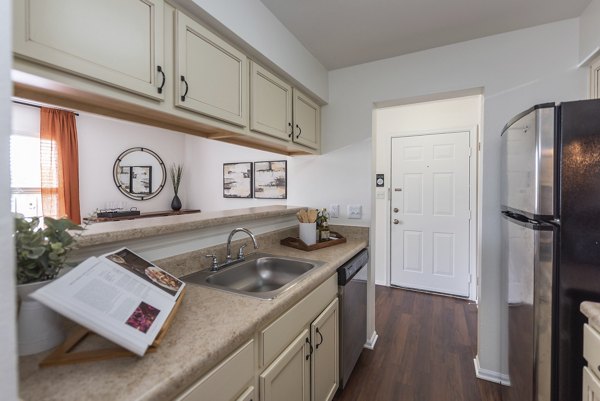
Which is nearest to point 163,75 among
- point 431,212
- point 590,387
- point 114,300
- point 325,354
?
point 114,300

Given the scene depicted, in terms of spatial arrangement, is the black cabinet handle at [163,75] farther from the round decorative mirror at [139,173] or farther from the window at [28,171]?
the round decorative mirror at [139,173]

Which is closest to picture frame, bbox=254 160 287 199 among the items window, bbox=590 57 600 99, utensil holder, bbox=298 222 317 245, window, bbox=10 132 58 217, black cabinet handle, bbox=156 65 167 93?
utensil holder, bbox=298 222 317 245

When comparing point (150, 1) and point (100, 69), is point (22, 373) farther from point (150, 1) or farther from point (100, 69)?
point (150, 1)

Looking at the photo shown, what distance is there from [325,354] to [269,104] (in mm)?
1509

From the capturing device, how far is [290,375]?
1157mm

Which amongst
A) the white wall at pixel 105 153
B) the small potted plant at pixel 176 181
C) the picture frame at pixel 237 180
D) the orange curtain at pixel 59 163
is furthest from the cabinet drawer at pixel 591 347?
the small potted plant at pixel 176 181

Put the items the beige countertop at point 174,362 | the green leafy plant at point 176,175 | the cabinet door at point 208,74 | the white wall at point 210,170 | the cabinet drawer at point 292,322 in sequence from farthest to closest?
the green leafy plant at point 176,175 → the white wall at point 210,170 → the cabinet door at point 208,74 → the cabinet drawer at point 292,322 → the beige countertop at point 174,362

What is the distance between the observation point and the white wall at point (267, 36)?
1288 millimetres

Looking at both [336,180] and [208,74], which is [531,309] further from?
[208,74]

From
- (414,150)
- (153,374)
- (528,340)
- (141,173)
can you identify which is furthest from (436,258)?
(141,173)

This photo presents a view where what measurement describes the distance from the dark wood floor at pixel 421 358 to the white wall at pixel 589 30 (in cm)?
215

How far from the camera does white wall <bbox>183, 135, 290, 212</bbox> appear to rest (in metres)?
3.76

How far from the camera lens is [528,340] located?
48.4 inches

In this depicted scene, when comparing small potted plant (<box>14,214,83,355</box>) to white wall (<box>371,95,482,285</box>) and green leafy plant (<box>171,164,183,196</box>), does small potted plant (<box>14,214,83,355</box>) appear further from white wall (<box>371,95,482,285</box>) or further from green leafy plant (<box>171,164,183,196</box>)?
green leafy plant (<box>171,164,183,196</box>)
